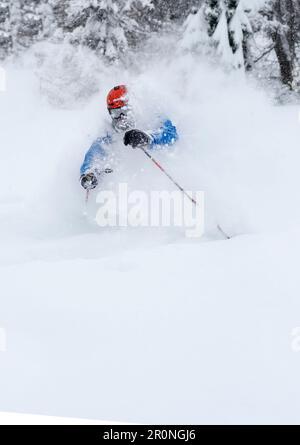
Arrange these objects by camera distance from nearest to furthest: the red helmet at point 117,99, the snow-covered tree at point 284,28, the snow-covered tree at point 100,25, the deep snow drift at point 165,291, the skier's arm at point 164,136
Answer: the deep snow drift at point 165,291 < the red helmet at point 117,99 < the skier's arm at point 164,136 < the snow-covered tree at point 284,28 < the snow-covered tree at point 100,25

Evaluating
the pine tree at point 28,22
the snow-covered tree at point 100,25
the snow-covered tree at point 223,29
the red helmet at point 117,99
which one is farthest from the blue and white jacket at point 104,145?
the pine tree at point 28,22

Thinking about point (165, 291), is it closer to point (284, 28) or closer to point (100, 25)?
point (284, 28)

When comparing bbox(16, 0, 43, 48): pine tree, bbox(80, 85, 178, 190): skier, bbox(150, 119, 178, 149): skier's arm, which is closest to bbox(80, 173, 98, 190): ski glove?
bbox(80, 85, 178, 190): skier

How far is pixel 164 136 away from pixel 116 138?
775 millimetres

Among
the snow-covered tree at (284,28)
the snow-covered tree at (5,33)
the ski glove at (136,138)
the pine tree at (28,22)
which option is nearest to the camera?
the ski glove at (136,138)

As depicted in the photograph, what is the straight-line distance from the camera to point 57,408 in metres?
2.80

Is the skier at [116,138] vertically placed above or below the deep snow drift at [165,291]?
above

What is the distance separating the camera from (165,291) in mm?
3986

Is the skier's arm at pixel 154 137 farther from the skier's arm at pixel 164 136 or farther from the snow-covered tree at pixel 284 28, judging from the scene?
the snow-covered tree at pixel 284 28

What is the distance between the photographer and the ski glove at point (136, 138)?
6473 millimetres

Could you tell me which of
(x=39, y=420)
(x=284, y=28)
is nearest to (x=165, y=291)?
(x=39, y=420)

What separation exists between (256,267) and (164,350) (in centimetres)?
145

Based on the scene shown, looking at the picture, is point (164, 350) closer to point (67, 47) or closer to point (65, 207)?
point (65, 207)

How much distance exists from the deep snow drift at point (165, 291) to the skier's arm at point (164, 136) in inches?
11.0
